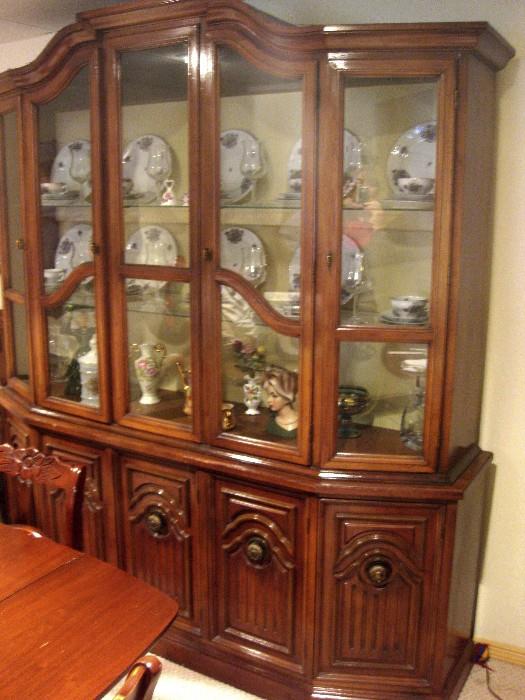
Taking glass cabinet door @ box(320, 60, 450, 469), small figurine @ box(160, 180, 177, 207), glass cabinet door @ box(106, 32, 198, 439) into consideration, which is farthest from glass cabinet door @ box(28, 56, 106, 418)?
glass cabinet door @ box(320, 60, 450, 469)

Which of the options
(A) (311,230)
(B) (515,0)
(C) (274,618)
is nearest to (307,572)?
(C) (274,618)

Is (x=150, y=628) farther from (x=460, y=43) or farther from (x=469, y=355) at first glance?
(x=460, y=43)

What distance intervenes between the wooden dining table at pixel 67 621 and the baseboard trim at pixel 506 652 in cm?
150

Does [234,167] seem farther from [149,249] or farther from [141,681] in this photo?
[141,681]

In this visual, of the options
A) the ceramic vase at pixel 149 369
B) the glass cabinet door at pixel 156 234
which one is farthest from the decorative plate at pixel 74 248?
the ceramic vase at pixel 149 369

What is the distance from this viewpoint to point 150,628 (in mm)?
1312

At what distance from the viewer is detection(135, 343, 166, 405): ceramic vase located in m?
2.34

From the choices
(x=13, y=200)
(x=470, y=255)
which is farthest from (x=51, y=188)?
(x=470, y=255)

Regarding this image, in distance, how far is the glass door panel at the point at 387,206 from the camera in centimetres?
186

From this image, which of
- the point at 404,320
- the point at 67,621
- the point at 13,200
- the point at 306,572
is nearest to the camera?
the point at 67,621

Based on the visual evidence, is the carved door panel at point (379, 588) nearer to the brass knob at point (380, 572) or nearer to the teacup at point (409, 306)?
the brass knob at point (380, 572)

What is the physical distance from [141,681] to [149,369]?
4.79 ft

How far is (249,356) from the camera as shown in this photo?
2.16 m

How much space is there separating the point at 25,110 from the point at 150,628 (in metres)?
1.89
